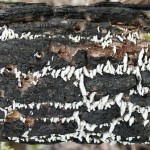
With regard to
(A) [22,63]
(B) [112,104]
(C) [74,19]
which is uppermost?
(C) [74,19]

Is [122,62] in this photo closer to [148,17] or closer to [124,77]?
[124,77]

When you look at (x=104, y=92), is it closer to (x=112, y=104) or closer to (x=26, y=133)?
(x=112, y=104)

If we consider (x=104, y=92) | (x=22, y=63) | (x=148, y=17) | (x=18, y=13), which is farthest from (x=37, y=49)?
(x=148, y=17)

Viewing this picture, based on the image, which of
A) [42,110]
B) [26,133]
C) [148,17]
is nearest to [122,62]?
[148,17]

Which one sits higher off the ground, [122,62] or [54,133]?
[122,62]

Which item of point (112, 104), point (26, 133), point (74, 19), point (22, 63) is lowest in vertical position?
point (26, 133)

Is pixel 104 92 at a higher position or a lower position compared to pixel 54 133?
higher
